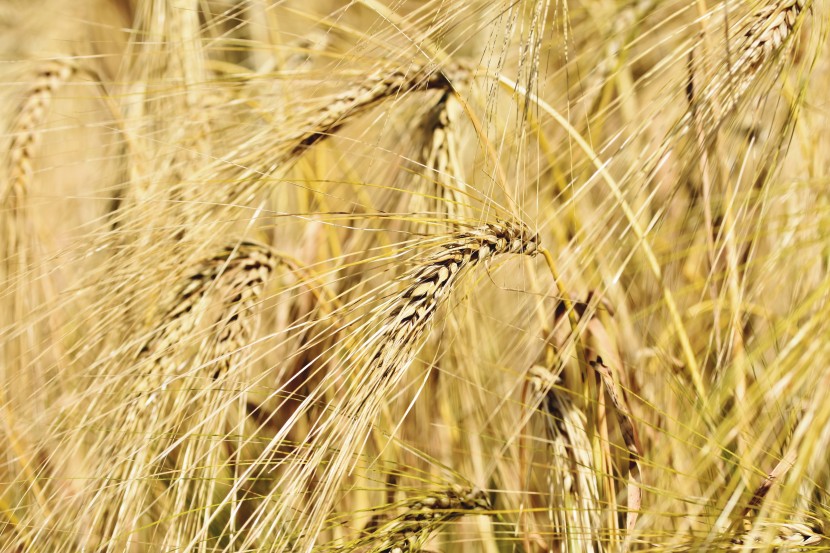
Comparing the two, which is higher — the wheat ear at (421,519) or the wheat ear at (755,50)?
the wheat ear at (755,50)

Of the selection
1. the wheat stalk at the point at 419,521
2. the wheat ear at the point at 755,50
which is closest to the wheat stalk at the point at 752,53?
the wheat ear at the point at 755,50

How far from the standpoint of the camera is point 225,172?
716 mm

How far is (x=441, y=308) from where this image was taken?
0.69m

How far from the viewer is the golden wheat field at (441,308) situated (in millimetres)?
544

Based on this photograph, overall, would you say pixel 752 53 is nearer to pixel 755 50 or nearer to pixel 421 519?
pixel 755 50

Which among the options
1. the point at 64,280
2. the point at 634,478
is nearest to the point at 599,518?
the point at 634,478

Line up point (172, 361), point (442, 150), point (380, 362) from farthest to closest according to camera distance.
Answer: point (442, 150) < point (172, 361) < point (380, 362)

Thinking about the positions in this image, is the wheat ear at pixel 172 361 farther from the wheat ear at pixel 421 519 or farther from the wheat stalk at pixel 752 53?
the wheat stalk at pixel 752 53

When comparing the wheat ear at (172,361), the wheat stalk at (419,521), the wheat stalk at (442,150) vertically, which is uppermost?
the wheat stalk at (442,150)

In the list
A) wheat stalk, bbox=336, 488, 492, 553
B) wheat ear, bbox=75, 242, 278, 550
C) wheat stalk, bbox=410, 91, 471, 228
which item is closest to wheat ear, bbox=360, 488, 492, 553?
wheat stalk, bbox=336, 488, 492, 553

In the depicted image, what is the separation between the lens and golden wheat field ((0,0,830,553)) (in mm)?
544

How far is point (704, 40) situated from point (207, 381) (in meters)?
0.52

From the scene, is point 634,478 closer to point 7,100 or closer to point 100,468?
point 100,468

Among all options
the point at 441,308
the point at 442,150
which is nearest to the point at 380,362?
the point at 441,308
